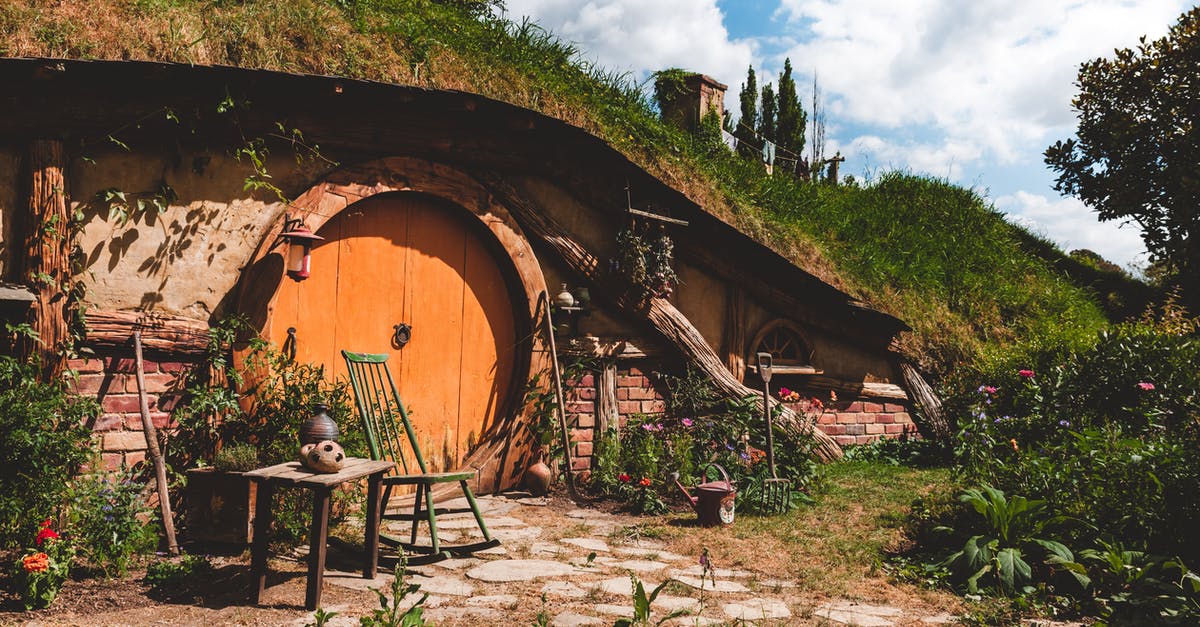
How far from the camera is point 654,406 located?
689 centimetres

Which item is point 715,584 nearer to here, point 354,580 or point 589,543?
point 589,543

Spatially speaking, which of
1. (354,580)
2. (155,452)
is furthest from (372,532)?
(155,452)

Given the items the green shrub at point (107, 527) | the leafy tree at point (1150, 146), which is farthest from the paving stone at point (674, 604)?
the leafy tree at point (1150, 146)

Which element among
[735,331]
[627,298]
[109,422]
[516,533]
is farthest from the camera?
[735,331]

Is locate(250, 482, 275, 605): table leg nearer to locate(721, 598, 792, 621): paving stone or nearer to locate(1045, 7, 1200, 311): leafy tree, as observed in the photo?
locate(721, 598, 792, 621): paving stone

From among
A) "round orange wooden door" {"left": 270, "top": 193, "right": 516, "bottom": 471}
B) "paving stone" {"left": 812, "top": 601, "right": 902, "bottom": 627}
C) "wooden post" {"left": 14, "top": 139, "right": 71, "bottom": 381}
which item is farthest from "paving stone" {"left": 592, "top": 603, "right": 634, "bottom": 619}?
"wooden post" {"left": 14, "top": 139, "right": 71, "bottom": 381}

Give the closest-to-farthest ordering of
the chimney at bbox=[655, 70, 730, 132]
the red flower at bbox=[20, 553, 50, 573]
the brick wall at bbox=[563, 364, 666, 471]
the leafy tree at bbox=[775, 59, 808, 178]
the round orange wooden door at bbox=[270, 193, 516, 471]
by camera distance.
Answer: the red flower at bbox=[20, 553, 50, 573] < the round orange wooden door at bbox=[270, 193, 516, 471] < the brick wall at bbox=[563, 364, 666, 471] < the chimney at bbox=[655, 70, 730, 132] < the leafy tree at bbox=[775, 59, 808, 178]

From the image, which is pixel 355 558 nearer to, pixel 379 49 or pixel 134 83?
pixel 134 83

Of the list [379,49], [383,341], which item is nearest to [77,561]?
[383,341]

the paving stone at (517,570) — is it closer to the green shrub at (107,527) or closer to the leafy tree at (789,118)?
the green shrub at (107,527)

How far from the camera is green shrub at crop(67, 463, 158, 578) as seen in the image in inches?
145

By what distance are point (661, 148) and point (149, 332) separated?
5.11m

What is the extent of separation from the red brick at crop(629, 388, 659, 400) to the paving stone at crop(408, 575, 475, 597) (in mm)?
3109

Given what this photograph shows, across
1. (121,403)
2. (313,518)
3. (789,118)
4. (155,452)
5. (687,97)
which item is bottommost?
(313,518)
